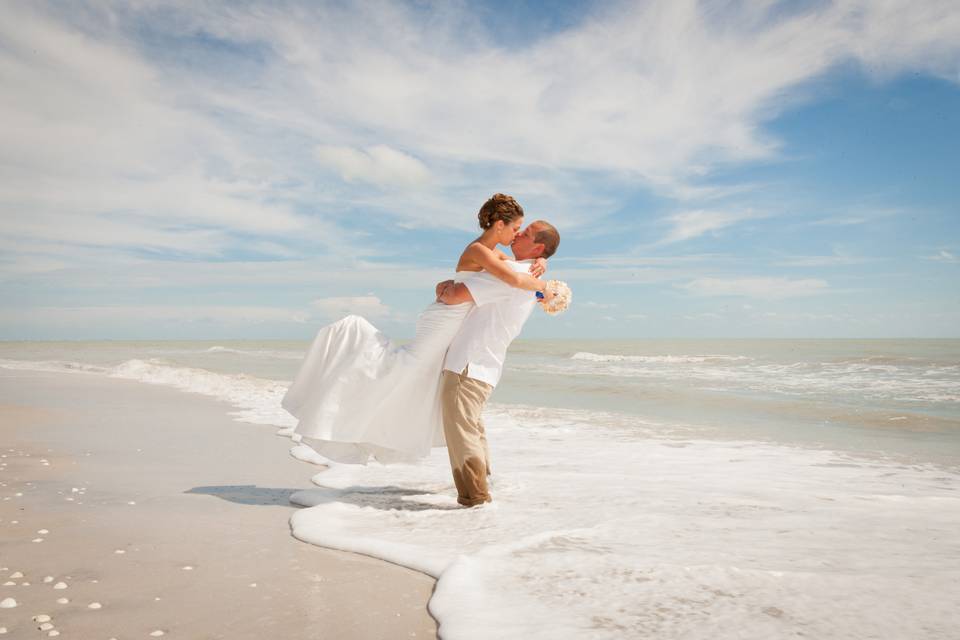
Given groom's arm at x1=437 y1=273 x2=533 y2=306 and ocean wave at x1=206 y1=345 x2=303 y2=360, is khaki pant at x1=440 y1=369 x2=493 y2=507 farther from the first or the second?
ocean wave at x1=206 y1=345 x2=303 y2=360

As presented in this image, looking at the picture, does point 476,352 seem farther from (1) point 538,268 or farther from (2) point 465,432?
(1) point 538,268

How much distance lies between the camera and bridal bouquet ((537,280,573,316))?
421cm

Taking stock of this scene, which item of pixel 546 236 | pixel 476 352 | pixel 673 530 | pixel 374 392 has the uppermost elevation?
pixel 546 236

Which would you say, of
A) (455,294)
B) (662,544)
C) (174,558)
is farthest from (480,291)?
(174,558)

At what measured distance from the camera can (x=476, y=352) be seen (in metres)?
4.34

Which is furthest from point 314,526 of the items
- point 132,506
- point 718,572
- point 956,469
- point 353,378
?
point 956,469

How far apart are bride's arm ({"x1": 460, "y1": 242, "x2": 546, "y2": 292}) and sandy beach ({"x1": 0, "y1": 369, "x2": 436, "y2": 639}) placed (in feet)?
6.08

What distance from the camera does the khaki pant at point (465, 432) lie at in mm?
4293

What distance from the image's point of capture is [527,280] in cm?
409

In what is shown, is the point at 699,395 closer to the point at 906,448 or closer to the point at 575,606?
the point at 906,448

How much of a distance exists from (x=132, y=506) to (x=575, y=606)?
10.2ft

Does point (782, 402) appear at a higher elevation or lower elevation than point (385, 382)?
lower

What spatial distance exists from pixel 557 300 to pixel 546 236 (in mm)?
491

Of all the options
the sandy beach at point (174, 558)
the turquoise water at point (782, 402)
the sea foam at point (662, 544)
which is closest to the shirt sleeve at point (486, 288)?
the sea foam at point (662, 544)
